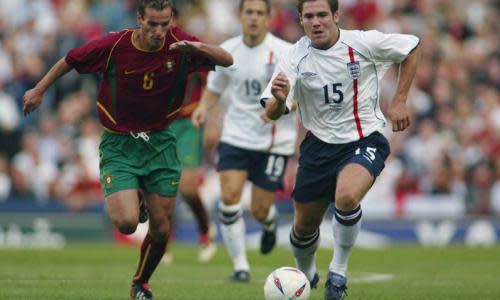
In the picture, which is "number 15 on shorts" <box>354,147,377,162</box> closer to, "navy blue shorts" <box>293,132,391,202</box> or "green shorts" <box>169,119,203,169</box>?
"navy blue shorts" <box>293,132,391,202</box>

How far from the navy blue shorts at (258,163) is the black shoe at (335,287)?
413 cm

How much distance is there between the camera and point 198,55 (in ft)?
34.1

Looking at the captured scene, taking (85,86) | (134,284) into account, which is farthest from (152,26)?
(85,86)

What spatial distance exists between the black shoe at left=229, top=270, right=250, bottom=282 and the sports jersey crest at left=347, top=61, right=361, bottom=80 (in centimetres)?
371

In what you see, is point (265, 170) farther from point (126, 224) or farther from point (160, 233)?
point (126, 224)

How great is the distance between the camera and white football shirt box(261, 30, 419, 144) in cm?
1047

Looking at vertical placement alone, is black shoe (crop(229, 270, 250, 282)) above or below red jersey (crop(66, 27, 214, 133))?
below

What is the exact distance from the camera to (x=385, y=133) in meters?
23.3

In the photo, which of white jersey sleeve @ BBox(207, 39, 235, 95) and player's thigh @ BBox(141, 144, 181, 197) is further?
white jersey sleeve @ BBox(207, 39, 235, 95)

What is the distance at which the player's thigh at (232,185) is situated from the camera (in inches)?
549

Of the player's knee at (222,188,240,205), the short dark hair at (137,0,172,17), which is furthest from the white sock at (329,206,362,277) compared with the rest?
the player's knee at (222,188,240,205)

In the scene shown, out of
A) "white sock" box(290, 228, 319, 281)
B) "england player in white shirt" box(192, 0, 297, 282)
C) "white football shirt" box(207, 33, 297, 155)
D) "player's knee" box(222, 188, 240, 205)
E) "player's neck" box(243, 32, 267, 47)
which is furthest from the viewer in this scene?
"player's neck" box(243, 32, 267, 47)

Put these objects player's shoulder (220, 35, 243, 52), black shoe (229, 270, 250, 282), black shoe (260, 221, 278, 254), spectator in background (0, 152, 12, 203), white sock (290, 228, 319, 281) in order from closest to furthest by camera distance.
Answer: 1. white sock (290, 228, 319, 281)
2. black shoe (229, 270, 250, 282)
3. player's shoulder (220, 35, 243, 52)
4. black shoe (260, 221, 278, 254)
5. spectator in background (0, 152, 12, 203)

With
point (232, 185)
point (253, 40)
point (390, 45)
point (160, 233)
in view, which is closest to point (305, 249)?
point (160, 233)
